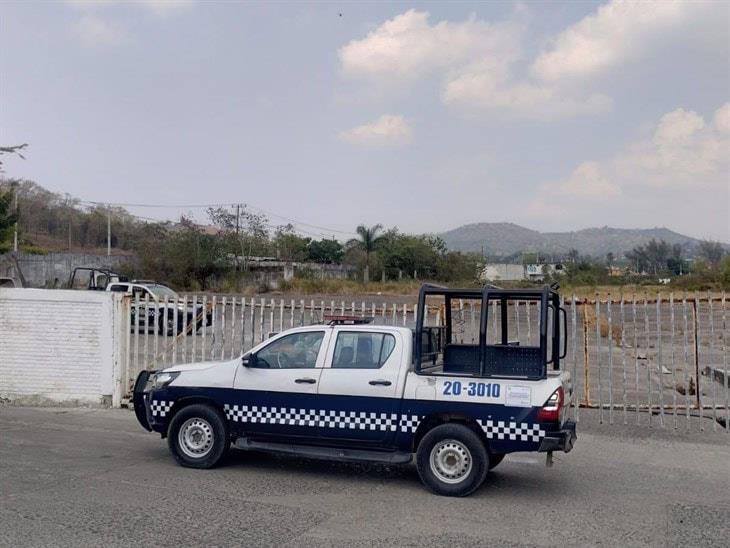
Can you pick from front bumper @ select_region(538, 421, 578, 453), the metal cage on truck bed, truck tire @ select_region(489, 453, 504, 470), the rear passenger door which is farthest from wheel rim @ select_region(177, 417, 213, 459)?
front bumper @ select_region(538, 421, 578, 453)

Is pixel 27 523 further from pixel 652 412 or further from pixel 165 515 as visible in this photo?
pixel 652 412

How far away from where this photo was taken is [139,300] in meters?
14.2

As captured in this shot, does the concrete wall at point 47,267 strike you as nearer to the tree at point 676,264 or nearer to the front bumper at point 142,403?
the front bumper at point 142,403

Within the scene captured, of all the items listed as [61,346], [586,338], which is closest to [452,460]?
[586,338]

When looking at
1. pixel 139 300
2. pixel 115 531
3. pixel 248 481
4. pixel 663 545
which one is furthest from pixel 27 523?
pixel 139 300

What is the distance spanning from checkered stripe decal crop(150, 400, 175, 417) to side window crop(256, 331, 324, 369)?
1224 millimetres

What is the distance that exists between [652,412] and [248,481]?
7.05m

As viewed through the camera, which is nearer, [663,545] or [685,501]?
[663,545]

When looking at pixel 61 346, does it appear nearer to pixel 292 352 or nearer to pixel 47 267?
pixel 292 352

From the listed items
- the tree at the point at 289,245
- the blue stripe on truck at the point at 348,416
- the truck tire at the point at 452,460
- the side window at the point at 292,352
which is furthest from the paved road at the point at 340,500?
the tree at the point at 289,245

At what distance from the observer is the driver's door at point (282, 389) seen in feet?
30.0

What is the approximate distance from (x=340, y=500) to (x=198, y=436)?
2.13m

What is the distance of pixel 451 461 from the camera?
858 cm

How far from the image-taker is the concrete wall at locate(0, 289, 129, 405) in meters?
14.2
